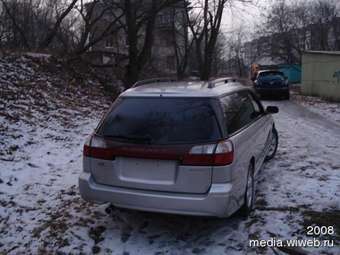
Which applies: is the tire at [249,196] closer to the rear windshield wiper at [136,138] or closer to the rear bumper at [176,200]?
the rear bumper at [176,200]

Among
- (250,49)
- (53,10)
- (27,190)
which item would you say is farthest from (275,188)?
(250,49)

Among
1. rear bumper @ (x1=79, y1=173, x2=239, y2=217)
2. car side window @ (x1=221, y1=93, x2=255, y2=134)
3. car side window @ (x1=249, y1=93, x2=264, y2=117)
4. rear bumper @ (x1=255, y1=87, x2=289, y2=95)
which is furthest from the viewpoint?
rear bumper @ (x1=255, y1=87, x2=289, y2=95)

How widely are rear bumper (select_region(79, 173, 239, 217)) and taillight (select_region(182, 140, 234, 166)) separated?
231 mm

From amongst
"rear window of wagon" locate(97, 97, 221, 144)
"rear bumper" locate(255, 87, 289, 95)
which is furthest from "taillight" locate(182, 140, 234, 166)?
"rear bumper" locate(255, 87, 289, 95)

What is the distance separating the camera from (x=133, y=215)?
4.51 metres

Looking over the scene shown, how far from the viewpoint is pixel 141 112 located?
4.03m

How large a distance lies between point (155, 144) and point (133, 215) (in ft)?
4.07

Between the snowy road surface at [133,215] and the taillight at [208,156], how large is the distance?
2.92 feet

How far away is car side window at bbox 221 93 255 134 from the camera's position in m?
4.03

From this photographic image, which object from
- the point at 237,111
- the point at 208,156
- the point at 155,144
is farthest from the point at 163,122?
the point at 237,111

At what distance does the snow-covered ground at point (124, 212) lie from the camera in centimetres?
385

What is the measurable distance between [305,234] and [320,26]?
48.5 m

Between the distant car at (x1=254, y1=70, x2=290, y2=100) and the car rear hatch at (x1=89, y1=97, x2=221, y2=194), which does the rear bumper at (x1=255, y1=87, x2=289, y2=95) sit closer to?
the distant car at (x1=254, y1=70, x2=290, y2=100)

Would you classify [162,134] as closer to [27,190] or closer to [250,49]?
[27,190]
